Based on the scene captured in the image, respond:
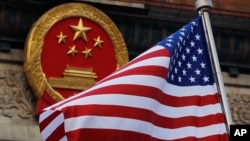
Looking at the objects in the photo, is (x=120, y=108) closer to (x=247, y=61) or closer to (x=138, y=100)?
(x=138, y=100)

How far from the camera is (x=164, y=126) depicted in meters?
8.75

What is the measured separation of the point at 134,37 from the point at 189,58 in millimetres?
7014

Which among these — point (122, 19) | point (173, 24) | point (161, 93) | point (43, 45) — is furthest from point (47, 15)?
point (161, 93)

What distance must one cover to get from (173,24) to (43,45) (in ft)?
9.71

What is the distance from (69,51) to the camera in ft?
50.3

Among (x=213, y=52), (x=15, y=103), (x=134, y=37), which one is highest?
(x=134, y=37)

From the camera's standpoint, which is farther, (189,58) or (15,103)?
(15,103)

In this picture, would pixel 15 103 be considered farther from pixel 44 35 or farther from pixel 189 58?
pixel 189 58

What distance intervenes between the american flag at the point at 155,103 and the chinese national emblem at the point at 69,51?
5.72 m

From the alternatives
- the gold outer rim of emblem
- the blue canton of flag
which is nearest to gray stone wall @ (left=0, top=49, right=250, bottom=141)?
the gold outer rim of emblem

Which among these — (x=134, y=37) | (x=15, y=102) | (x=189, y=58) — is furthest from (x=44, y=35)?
(x=189, y=58)

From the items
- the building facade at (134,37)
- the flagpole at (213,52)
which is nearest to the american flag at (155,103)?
the flagpole at (213,52)

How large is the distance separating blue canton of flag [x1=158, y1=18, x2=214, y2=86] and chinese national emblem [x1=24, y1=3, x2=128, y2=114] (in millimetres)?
6109

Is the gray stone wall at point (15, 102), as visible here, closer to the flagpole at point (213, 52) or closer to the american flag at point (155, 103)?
the american flag at point (155, 103)
